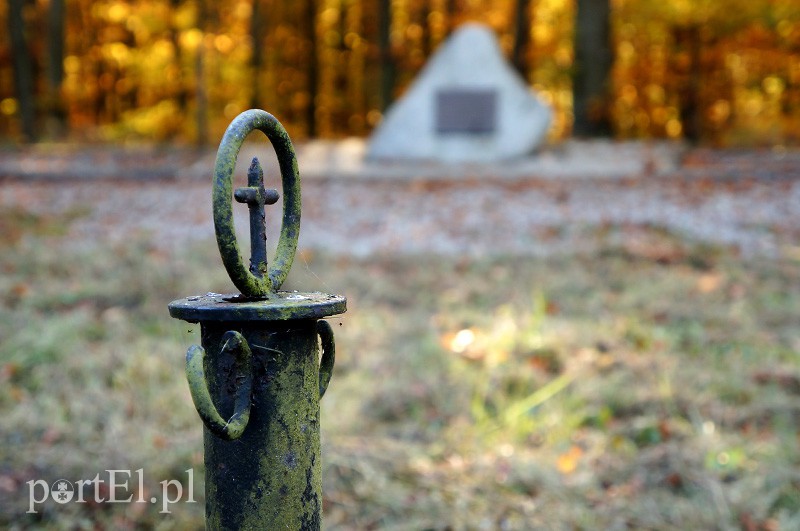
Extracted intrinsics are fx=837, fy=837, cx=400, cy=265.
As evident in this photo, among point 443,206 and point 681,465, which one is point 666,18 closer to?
point 443,206

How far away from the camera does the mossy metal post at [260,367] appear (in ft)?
3.95

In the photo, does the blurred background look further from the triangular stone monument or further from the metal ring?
the triangular stone monument

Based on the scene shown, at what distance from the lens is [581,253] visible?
6.35m

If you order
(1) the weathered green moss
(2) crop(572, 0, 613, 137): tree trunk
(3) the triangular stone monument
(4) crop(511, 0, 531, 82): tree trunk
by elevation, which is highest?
(4) crop(511, 0, 531, 82): tree trunk

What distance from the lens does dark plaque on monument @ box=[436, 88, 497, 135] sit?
12.2m

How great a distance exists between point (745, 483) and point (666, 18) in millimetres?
12742

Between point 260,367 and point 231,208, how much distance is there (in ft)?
0.83

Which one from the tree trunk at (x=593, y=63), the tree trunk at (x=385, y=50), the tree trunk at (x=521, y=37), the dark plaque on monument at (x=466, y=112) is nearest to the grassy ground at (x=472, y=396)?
the dark plaque on monument at (x=466, y=112)

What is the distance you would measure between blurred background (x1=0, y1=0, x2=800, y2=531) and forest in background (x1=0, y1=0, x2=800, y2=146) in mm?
1408

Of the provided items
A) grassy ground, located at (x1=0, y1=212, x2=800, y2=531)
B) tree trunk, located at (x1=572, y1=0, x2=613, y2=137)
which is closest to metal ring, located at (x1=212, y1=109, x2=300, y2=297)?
grassy ground, located at (x1=0, y1=212, x2=800, y2=531)

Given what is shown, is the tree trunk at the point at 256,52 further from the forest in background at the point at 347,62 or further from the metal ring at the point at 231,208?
the metal ring at the point at 231,208

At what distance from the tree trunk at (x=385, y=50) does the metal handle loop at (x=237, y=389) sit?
16.2m

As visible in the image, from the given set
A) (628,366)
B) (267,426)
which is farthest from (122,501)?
(628,366)

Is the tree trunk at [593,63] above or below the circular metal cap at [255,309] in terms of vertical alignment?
above
